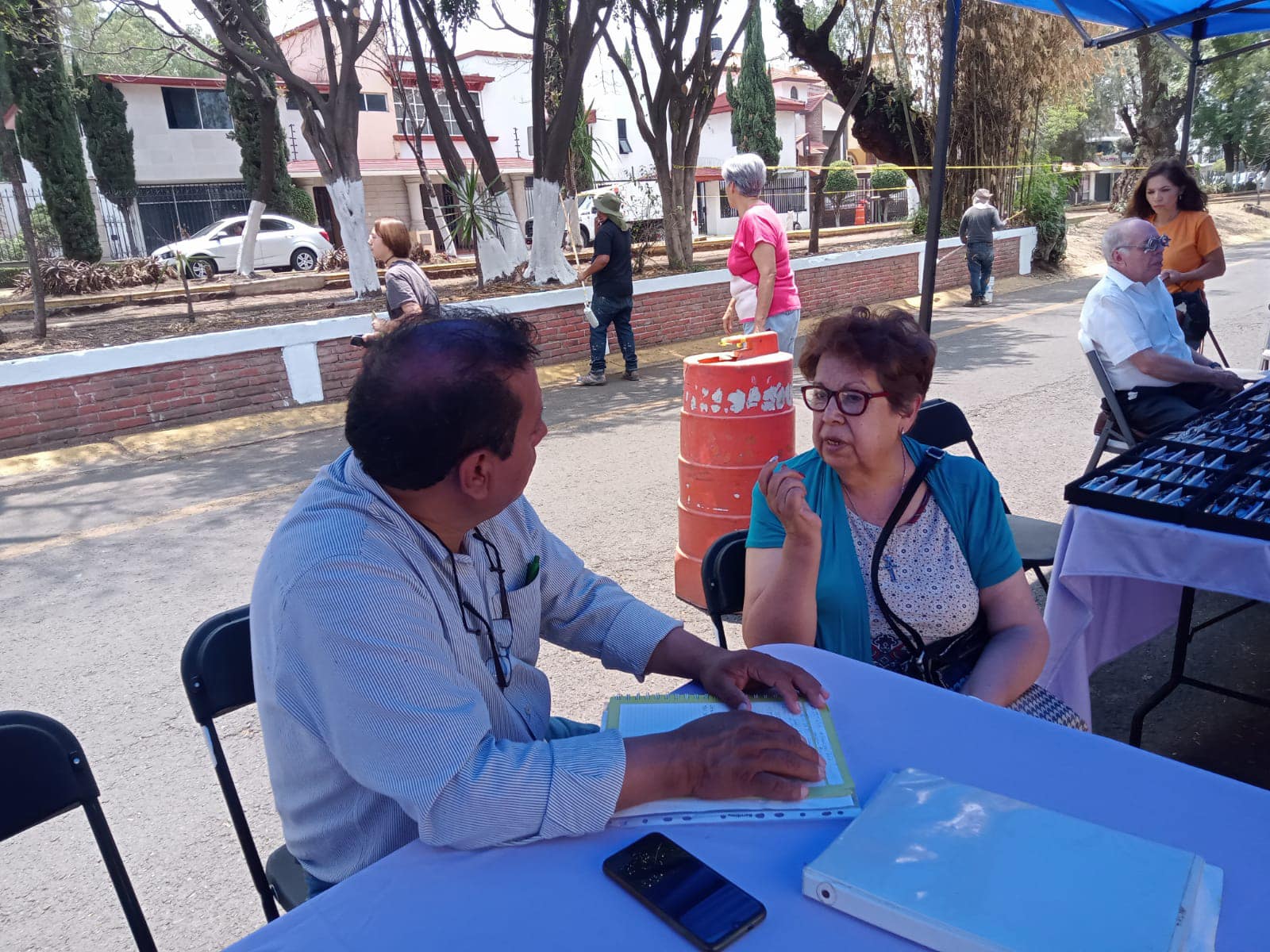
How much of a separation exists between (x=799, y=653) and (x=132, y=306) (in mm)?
15985

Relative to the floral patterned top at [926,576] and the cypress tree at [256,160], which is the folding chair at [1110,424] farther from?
the cypress tree at [256,160]

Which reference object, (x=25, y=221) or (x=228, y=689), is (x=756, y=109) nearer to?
(x=25, y=221)

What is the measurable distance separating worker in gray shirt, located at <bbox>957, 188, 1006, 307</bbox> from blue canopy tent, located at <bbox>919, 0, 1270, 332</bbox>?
4.20m

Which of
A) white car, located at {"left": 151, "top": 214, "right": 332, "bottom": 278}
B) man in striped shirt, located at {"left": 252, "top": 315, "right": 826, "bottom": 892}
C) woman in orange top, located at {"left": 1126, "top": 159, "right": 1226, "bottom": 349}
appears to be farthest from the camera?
white car, located at {"left": 151, "top": 214, "right": 332, "bottom": 278}

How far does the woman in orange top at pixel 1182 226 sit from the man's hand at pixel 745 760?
5.58m

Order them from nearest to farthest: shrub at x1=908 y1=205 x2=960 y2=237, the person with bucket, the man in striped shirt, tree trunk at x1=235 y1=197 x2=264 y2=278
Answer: the man in striped shirt → the person with bucket → tree trunk at x1=235 y1=197 x2=264 y2=278 → shrub at x1=908 y1=205 x2=960 y2=237

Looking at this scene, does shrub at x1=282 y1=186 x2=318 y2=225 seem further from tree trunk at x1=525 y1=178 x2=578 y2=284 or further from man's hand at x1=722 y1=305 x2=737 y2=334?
man's hand at x1=722 y1=305 x2=737 y2=334

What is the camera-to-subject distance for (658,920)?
1113mm

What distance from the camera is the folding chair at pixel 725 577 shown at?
237 cm

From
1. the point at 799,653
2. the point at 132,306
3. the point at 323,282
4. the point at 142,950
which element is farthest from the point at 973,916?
the point at 323,282

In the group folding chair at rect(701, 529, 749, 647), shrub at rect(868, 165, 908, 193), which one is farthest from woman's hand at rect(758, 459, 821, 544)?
shrub at rect(868, 165, 908, 193)

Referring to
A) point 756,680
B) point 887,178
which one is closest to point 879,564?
point 756,680

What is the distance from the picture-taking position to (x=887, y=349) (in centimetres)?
225

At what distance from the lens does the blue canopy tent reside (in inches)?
169
